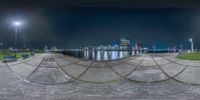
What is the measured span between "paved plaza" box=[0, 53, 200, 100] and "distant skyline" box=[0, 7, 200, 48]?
286mm

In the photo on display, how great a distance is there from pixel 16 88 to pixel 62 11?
4.60ft

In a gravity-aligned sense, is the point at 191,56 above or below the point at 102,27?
below

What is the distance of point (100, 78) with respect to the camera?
169 inches

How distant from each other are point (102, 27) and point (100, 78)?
809mm

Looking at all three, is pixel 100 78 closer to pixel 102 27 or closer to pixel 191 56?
pixel 102 27

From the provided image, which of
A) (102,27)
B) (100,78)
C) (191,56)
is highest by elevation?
(102,27)

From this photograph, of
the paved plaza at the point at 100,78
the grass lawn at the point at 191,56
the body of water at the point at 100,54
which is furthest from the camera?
the body of water at the point at 100,54

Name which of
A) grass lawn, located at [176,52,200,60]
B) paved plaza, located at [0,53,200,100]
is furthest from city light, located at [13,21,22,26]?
grass lawn, located at [176,52,200,60]

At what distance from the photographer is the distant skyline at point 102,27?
4.31 m

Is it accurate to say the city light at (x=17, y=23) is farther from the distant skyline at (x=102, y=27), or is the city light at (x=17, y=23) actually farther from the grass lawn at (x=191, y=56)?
the grass lawn at (x=191, y=56)

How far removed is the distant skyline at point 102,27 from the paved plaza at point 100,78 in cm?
29

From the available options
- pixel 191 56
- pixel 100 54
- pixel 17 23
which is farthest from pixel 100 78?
pixel 17 23

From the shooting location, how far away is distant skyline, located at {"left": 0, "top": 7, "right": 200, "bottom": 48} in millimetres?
4309

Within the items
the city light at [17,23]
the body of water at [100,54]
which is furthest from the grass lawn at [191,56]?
the city light at [17,23]
